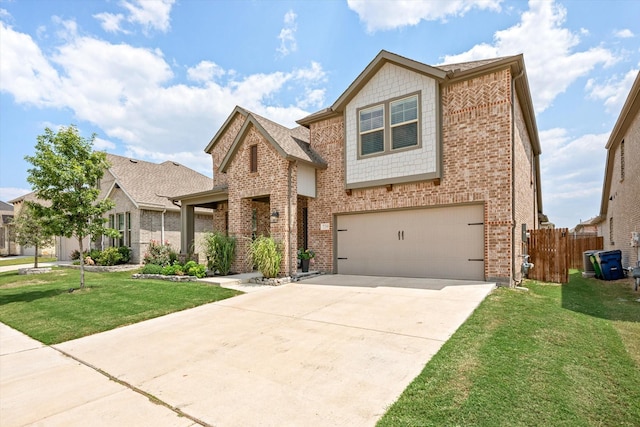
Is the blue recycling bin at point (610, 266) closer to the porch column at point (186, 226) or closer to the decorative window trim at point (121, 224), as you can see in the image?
the porch column at point (186, 226)

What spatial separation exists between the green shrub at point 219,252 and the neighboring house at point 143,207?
4.45 meters

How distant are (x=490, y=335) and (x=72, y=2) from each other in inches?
507

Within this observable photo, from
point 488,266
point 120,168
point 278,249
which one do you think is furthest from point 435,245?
point 120,168

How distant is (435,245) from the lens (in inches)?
383

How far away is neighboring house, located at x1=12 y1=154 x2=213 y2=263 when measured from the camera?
17047 mm

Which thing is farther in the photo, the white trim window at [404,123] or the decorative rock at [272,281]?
the decorative rock at [272,281]

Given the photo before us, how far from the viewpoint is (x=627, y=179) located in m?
12.2

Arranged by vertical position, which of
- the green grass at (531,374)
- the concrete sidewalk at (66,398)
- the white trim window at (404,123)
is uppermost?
the white trim window at (404,123)

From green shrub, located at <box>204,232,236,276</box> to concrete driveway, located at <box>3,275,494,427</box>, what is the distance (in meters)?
4.10

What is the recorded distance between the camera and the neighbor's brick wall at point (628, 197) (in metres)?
10.8

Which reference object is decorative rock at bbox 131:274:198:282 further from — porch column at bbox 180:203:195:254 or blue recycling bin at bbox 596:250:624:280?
blue recycling bin at bbox 596:250:624:280

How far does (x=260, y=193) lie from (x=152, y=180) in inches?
469

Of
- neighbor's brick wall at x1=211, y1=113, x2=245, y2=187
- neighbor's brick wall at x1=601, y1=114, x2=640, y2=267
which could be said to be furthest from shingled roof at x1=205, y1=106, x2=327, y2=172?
neighbor's brick wall at x1=601, y1=114, x2=640, y2=267

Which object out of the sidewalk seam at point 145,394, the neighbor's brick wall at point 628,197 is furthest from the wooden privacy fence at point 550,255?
the sidewalk seam at point 145,394
